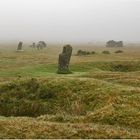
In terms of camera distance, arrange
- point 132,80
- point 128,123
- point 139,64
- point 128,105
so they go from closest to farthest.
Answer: point 128,123 → point 128,105 → point 132,80 → point 139,64

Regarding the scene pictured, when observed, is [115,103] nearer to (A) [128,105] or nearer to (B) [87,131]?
(A) [128,105]

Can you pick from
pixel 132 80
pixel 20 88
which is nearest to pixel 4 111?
pixel 20 88

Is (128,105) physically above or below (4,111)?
above

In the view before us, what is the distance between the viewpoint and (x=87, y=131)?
18.5 metres

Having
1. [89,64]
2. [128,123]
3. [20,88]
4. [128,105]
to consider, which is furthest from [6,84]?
[89,64]

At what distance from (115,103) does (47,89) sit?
344 inches

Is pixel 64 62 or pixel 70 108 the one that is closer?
pixel 70 108

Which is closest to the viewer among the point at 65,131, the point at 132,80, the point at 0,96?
the point at 65,131

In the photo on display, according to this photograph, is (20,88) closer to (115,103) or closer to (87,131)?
(115,103)

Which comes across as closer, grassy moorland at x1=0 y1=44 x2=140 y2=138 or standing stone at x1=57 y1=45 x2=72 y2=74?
grassy moorland at x1=0 y1=44 x2=140 y2=138

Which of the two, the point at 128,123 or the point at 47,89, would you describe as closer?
the point at 128,123

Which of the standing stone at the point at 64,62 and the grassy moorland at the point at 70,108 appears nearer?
the grassy moorland at the point at 70,108

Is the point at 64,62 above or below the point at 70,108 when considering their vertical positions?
above

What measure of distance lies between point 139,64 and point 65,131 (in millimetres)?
38692
